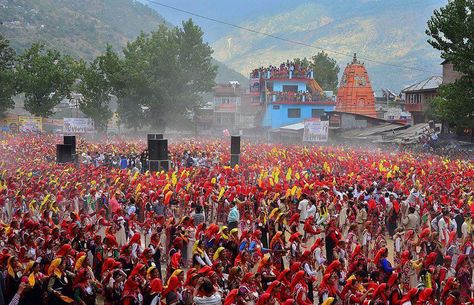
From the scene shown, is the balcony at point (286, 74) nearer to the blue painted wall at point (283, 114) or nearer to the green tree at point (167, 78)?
the blue painted wall at point (283, 114)

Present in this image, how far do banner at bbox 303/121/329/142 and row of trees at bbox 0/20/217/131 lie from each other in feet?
86.7

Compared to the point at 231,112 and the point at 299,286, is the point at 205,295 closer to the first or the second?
the point at 299,286

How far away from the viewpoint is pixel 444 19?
3503 cm

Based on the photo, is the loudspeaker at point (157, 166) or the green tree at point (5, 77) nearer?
the loudspeaker at point (157, 166)

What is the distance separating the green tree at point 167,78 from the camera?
62.4 metres

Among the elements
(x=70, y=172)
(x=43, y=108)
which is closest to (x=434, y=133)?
(x=70, y=172)

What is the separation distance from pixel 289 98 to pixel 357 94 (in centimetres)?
682

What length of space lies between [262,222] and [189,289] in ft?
18.2

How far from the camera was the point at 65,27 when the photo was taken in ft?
425

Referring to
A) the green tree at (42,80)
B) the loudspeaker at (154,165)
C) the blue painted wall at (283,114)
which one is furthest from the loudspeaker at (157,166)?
the blue painted wall at (283,114)

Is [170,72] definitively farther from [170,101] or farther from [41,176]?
[41,176]

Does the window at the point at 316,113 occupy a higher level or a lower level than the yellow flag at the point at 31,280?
higher

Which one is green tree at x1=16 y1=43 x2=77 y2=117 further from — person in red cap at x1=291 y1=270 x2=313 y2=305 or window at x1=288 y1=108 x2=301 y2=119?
person in red cap at x1=291 y1=270 x2=313 y2=305

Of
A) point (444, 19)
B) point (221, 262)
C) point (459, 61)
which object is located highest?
point (444, 19)
